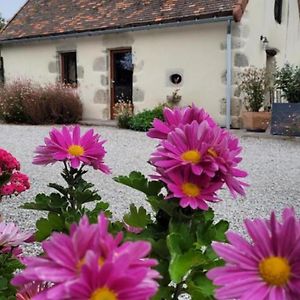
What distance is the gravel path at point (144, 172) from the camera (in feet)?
15.5

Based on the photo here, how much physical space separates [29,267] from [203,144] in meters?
0.42

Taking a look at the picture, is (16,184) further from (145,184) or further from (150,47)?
(150,47)

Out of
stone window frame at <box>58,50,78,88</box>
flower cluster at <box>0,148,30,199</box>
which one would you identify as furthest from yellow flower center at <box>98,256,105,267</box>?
stone window frame at <box>58,50,78,88</box>

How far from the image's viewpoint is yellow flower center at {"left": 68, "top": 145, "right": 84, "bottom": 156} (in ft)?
3.65

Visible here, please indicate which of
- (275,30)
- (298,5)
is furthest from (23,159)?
(298,5)

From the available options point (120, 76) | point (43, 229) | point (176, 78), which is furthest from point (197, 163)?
point (120, 76)

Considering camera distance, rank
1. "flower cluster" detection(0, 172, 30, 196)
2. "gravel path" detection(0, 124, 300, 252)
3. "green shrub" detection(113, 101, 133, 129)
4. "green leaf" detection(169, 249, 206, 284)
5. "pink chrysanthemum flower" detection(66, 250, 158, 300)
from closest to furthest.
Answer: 1. "pink chrysanthemum flower" detection(66, 250, 158, 300)
2. "green leaf" detection(169, 249, 206, 284)
3. "flower cluster" detection(0, 172, 30, 196)
4. "gravel path" detection(0, 124, 300, 252)
5. "green shrub" detection(113, 101, 133, 129)

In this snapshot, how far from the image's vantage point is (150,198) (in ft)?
3.15

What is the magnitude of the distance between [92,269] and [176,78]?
12.1m

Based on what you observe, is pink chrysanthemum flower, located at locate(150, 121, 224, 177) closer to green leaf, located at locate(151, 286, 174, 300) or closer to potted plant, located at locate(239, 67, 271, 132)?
green leaf, located at locate(151, 286, 174, 300)

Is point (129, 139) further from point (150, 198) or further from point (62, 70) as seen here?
point (150, 198)

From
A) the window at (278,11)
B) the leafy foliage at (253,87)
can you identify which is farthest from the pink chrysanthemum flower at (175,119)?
the window at (278,11)

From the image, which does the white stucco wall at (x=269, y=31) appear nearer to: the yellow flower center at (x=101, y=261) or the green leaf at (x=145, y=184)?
the green leaf at (x=145, y=184)

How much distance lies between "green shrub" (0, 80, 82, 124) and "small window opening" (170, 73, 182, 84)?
3.12 metres
